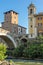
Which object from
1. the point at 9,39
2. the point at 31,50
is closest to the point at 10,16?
the point at 9,39

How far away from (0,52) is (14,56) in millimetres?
25007

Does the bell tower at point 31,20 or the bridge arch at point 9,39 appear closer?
the bridge arch at point 9,39

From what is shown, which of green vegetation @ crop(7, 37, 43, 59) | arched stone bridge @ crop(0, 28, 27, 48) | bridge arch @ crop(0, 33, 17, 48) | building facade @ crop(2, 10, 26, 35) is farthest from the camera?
building facade @ crop(2, 10, 26, 35)

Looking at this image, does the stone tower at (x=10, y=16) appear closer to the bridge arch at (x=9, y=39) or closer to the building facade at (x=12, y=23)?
the building facade at (x=12, y=23)

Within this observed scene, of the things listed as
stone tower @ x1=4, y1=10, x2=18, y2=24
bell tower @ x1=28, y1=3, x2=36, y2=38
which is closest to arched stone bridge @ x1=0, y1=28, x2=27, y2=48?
bell tower @ x1=28, y1=3, x2=36, y2=38

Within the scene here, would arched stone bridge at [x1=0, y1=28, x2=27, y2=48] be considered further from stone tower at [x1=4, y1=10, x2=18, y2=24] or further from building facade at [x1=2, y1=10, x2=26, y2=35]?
stone tower at [x1=4, y1=10, x2=18, y2=24]

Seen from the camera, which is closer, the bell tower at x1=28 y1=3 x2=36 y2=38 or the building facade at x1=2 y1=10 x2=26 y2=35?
the bell tower at x1=28 y1=3 x2=36 y2=38

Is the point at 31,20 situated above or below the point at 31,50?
above

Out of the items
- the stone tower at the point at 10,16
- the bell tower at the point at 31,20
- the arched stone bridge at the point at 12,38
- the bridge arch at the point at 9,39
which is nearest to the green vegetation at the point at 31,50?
the bridge arch at the point at 9,39

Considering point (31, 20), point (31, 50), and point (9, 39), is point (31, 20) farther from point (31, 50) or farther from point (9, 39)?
point (31, 50)

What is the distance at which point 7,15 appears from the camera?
82500mm

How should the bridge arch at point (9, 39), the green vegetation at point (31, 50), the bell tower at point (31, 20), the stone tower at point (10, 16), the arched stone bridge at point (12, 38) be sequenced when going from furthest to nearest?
the stone tower at point (10, 16) → the bell tower at point (31, 20) → the arched stone bridge at point (12, 38) → the bridge arch at point (9, 39) → the green vegetation at point (31, 50)

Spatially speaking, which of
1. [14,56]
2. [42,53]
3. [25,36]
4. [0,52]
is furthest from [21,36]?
[0,52]

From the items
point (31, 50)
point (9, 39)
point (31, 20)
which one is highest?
point (31, 20)
